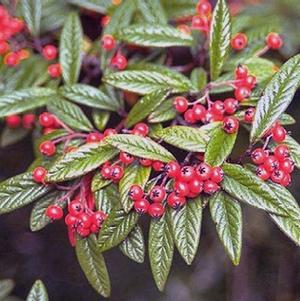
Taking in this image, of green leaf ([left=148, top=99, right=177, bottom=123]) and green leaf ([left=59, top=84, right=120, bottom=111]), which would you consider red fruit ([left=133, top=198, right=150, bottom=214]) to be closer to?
green leaf ([left=148, top=99, right=177, bottom=123])

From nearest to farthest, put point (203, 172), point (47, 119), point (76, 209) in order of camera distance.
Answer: point (203, 172) < point (76, 209) < point (47, 119)

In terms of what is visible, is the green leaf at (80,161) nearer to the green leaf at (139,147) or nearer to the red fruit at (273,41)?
the green leaf at (139,147)

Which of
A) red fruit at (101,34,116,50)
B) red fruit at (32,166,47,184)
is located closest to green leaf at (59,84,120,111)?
red fruit at (101,34,116,50)

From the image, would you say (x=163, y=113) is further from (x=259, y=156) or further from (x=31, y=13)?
(x=31, y=13)

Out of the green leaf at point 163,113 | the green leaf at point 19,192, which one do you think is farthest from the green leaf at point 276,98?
the green leaf at point 19,192

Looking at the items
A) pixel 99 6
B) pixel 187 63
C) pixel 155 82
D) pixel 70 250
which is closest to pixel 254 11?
pixel 187 63

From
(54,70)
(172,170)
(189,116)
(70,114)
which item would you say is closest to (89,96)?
(70,114)

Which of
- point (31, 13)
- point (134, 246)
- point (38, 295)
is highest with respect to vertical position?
point (31, 13)
